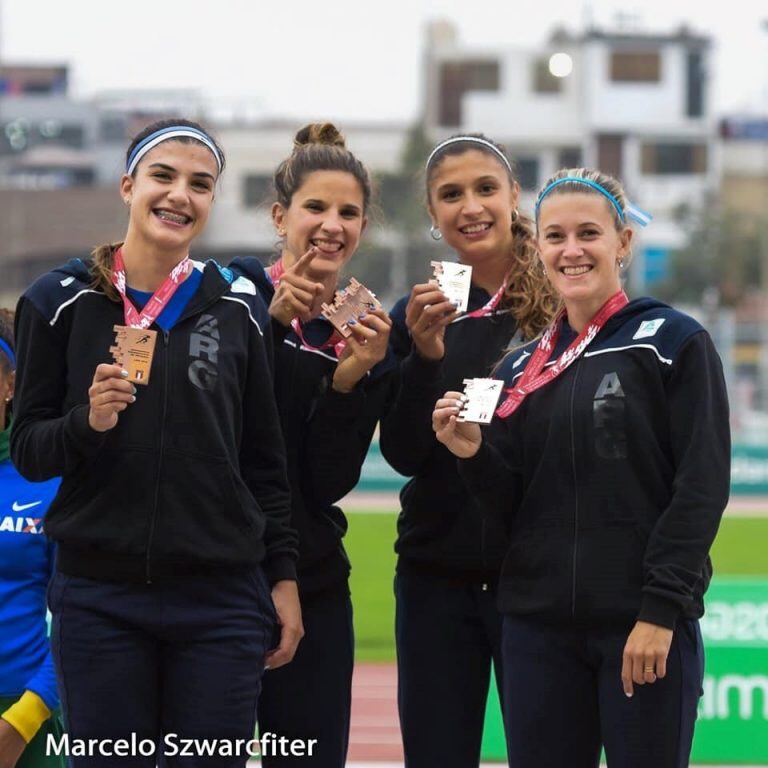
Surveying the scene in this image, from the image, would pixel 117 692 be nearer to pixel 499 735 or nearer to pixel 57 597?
pixel 57 597

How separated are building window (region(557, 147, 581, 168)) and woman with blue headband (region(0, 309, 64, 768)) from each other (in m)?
56.8

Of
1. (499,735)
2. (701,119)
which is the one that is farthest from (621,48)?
(499,735)

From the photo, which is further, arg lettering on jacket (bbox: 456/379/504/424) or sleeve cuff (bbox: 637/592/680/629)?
arg lettering on jacket (bbox: 456/379/504/424)

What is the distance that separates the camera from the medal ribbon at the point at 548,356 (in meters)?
4.07

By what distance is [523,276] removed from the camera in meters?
4.80

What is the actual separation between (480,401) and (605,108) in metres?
58.1

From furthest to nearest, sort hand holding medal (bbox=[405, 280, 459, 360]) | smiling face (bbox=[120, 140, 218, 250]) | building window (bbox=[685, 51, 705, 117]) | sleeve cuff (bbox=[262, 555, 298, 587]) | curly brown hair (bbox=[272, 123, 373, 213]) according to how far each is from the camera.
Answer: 1. building window (bbox=[685, 51, 705, 117])
2. curly brown hair (bbox=[272, 123, 373, 213])
3. hand holding medal (bbox=[405, 280, 459, 360])
4. sleeve cuff (bbox=[262, 555, 298, 587])
5. smiling face (bbox=[120, 140, 218, 250])

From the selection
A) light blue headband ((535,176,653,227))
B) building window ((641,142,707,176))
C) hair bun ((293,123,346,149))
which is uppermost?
building window ((641,142,707,176))

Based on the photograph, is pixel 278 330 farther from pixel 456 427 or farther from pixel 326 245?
pixel 456 427

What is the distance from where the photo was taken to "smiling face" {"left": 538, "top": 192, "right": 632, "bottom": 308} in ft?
13.4

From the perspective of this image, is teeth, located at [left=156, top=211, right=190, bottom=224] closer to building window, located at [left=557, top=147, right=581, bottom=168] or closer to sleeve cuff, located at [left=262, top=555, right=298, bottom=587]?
sleeve cuff, located at [left=262, top=555, right=298, bottom=587]

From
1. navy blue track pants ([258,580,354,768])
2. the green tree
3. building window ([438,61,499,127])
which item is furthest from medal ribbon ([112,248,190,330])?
building window ([438,61,499,127])

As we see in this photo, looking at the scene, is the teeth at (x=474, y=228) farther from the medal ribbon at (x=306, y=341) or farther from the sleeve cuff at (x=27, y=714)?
the sleeve cuff at (x=27, y=714)

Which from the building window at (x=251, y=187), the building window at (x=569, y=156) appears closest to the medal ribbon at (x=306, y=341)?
the building window at (x=251, y=187)
